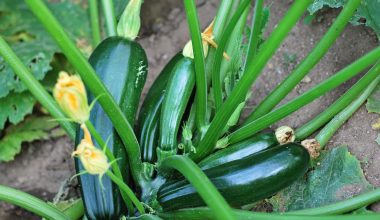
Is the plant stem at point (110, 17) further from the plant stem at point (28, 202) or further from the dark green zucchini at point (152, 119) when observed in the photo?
the plant stem at point (28, 202)

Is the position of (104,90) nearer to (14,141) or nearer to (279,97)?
(279,97)

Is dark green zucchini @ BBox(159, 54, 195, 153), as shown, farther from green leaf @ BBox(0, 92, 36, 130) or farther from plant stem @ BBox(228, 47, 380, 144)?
green leaf @ BBox(0, 92, 36, 130)

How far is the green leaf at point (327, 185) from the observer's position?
1.95 m

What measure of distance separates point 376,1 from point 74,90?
119 cm

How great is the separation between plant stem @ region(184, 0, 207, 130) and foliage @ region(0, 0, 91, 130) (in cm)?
81

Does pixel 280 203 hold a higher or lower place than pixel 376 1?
lower

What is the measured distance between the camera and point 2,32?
111 inches

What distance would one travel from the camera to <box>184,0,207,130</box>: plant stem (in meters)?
1.72

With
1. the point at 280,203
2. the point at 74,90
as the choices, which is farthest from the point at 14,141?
the point at 74,90

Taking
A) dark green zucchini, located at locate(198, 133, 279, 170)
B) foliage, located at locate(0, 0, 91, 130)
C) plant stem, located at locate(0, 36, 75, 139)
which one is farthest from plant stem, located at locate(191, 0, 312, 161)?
foliage, located at locate(0, 0, 91, 130)

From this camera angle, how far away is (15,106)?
2.54 m

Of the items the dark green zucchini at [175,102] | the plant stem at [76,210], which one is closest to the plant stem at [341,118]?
the dark green zucchini at [175,102]

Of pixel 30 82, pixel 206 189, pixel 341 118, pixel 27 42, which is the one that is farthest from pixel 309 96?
pixel 27 42

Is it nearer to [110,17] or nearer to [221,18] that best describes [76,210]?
[110,17]
